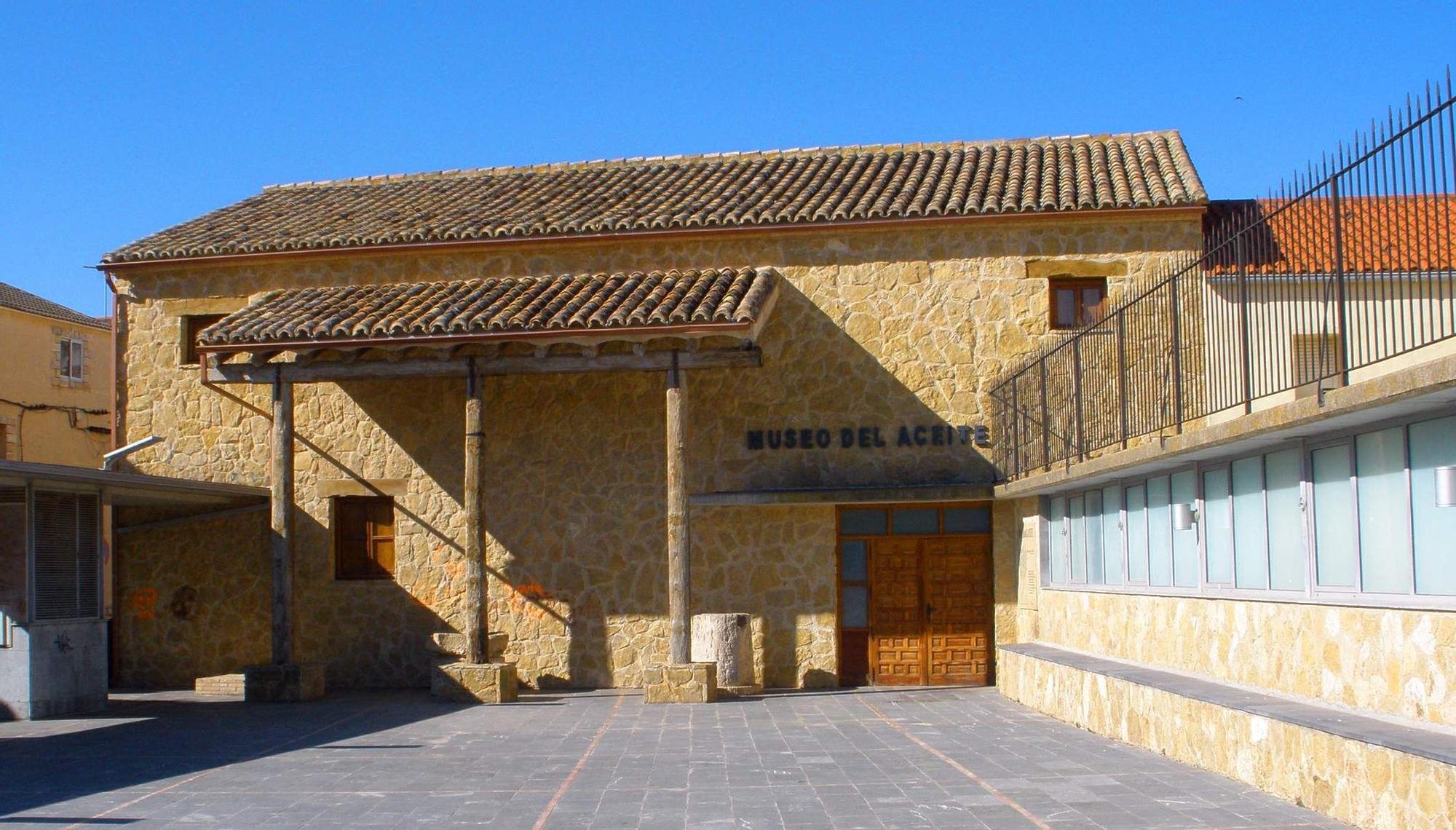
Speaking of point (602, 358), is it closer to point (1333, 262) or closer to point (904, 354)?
point (904, 354)

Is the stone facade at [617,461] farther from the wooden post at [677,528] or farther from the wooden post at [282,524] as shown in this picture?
the wooden post at [677,528]

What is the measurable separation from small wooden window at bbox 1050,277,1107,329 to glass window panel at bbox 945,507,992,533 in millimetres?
2481

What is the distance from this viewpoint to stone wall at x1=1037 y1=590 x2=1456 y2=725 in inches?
301

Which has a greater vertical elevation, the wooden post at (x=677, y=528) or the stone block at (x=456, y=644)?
the wooden post at (x=677, y=528)

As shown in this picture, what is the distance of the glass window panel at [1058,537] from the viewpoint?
1559cm

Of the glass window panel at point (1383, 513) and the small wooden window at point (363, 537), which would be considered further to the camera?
the small wooden window at point (363, 537)

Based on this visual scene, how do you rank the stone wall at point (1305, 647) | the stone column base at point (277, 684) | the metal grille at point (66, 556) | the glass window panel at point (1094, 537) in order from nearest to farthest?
1. the stone wall at point (1305, 647)
2. the glass window panel at point (1094, 537)
3. the metal grille at point (66, 556)
4. the stone column base at point (277, 684)

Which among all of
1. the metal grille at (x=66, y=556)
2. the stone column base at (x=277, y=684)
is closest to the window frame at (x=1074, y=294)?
the stone column base at (x=277, y=684)

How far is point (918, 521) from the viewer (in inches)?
704

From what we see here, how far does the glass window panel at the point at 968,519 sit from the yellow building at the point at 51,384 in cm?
2120

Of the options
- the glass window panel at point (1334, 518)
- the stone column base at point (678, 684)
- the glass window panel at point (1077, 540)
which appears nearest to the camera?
the glass window panel at point (1334, 518)

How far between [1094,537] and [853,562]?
4128mm

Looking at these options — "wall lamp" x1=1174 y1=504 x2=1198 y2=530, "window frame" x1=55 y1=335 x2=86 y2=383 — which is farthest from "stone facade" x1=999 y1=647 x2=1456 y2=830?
"window frame" x1=55 y1=335 x2=86 y2=383

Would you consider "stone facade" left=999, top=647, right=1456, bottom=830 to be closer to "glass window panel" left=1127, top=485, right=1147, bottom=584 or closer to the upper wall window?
"glass window panel" left=1127, top=485, right=1147, bottom=584
